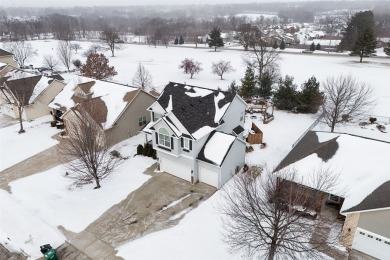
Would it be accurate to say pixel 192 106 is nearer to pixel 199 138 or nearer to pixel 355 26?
pixel 199 138

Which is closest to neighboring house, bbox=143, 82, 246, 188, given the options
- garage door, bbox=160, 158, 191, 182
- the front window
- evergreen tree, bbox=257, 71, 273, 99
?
garage door, bbox=160, 158, 191, 182

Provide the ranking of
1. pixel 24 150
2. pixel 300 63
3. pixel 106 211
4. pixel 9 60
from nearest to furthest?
pixel 106 211, pixel 24 150, pixel 9 60, pixel 300 63

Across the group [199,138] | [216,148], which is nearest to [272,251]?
[216,148]

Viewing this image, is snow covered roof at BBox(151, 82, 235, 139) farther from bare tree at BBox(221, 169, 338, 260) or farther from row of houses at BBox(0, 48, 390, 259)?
bare tree at BBox(221, 169, 338, 260)

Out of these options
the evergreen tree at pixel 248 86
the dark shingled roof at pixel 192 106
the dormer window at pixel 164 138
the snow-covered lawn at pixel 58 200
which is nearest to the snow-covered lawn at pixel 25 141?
the snow-covered lawn at pixel 58 200

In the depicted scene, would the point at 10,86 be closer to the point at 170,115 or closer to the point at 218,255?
the point at 170,115

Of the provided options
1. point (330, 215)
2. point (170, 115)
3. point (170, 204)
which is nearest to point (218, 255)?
point (170, 204)
